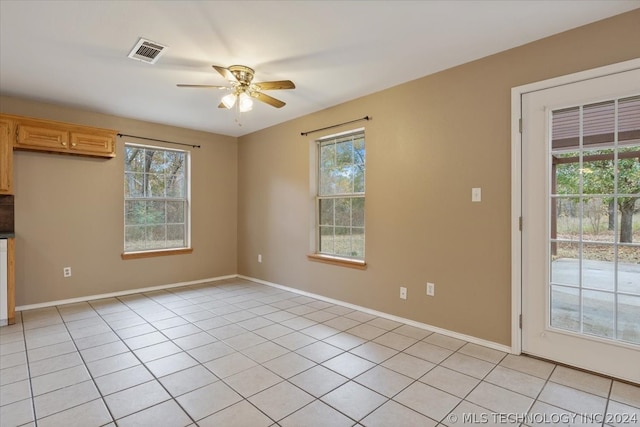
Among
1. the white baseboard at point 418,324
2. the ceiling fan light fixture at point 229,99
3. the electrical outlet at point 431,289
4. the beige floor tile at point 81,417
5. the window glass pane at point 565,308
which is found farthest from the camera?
the electrical outlet at point 431,289

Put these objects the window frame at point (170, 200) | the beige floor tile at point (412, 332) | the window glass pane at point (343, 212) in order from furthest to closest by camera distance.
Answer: the window frame at point (170, 200) < the window glass pane at point (343, 212) < the beige floor tile at point (412, 332)

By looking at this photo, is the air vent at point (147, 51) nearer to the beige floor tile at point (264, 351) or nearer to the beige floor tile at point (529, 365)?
the beige floor tile at point (264, 351)

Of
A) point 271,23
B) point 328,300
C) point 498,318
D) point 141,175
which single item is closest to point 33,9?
point 271,23

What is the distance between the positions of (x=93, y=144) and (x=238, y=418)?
377 centimetres

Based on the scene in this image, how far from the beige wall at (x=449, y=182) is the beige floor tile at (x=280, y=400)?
5.25ft

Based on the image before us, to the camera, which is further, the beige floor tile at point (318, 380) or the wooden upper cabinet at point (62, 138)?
the wooden upper cabinet at point (62, 138)

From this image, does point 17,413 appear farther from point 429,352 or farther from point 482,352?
point 482,352

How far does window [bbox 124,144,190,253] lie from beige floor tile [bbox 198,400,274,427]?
11.4 ft

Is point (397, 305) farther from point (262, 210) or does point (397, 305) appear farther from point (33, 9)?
point (33, 9)

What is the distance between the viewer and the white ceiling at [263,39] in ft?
6.93

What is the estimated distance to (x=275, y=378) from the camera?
7.42 feet

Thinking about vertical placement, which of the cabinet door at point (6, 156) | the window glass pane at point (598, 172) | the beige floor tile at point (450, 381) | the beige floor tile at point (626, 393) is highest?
the cabinet door at point (6, 156)

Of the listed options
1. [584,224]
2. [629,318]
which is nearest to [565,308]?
[629,318]

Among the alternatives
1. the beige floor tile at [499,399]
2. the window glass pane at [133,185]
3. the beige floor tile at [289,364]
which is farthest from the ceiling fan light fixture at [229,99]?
the beige floor tile at [499,399]
